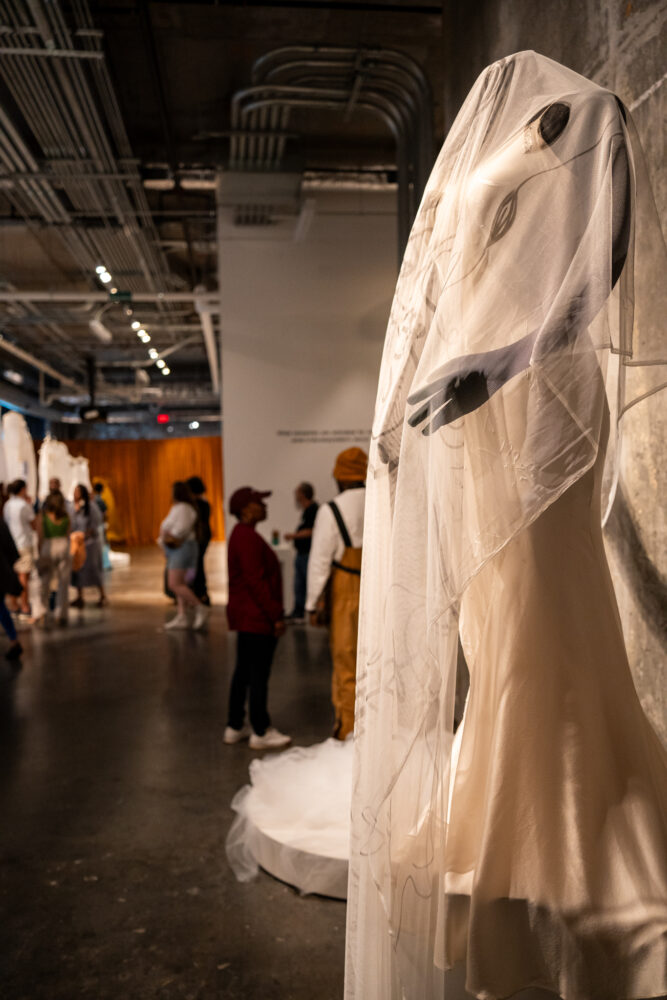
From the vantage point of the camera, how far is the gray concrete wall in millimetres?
1757

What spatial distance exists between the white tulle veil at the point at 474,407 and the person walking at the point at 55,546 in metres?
7.33

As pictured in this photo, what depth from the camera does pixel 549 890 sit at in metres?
1.23

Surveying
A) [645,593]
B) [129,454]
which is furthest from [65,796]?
[129,454]

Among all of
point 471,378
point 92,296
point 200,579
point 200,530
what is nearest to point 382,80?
point 200,530

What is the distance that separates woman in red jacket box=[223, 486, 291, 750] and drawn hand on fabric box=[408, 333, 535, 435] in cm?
278

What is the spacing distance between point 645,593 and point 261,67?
5.02 m

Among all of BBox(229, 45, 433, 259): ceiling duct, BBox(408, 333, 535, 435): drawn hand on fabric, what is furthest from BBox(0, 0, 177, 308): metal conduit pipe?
BBox(408, 333, 535, 435): drawn hand on fabric

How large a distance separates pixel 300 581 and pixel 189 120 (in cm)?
423

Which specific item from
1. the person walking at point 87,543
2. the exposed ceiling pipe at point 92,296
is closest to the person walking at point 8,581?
the person walking at point 87,543

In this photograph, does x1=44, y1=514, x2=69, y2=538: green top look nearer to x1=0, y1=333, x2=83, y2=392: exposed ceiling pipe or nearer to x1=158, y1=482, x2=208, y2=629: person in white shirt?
x1=158, y1=482, x2=208, y2=629: person in white shirt

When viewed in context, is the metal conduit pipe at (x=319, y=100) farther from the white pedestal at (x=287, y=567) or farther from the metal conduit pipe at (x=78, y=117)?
the white pedestal at (x=287, y=567)

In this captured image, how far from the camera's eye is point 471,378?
1.27 m

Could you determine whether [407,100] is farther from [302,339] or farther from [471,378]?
[471,378]

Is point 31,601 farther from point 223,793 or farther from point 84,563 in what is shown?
point 223,793
